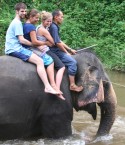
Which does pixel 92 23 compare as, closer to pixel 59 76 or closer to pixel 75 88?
pixel 75 88

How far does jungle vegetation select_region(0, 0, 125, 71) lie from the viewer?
1773 centimetres

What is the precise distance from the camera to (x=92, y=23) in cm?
2047

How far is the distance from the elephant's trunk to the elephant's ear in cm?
32

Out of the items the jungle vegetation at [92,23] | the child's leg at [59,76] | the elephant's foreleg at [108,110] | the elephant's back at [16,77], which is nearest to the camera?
the elephant's back at [16,77]

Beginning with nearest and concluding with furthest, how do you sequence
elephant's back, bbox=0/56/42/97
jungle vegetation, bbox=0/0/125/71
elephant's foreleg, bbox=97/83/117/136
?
1. elephant's back, bbox=0/56/42/97
2. elephant's foreleg, bbox=97/83/117/136
3. jungle vegetation, bbox=0/0/125/71

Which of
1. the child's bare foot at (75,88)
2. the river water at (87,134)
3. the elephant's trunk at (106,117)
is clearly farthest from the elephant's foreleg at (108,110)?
the child's bare foot at (75,88)

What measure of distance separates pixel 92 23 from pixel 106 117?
45.2 ft

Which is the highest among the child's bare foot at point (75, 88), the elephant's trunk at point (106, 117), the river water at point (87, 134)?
the child's bare foot at point (75, 88)

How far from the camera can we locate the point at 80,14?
21.1m

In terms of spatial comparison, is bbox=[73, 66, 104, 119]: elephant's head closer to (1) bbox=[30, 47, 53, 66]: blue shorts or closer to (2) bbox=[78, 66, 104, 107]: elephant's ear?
(2) bbox=[78, 66, 104, 107]: elephant's ear

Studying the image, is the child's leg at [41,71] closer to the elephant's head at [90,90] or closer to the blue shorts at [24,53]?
the blue shorts at [24,53]

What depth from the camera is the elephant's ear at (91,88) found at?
6.61 meters

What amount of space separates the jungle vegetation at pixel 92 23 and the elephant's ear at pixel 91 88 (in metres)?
9.32

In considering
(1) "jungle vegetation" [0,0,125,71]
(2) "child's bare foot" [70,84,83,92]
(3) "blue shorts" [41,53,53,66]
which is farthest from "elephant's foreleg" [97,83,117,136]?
(1) "jungle vegetation" [0,0,125,71]
